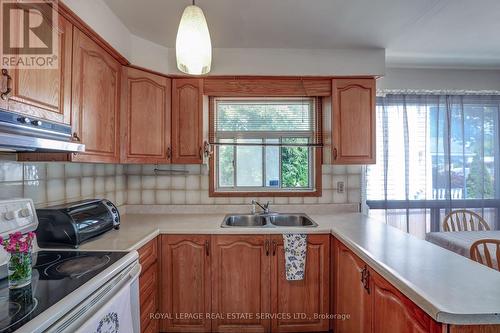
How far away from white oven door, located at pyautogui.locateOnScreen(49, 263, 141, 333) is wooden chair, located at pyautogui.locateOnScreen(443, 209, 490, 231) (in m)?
2.75

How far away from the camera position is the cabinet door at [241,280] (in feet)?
6.48

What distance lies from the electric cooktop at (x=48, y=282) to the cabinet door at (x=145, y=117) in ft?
2.76

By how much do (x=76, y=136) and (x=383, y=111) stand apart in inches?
109

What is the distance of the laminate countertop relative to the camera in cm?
89

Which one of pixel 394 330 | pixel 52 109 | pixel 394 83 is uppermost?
pixel 394 83

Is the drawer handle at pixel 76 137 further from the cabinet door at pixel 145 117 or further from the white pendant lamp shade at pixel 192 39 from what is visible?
the white pendant lamp shade at pixel 192 39

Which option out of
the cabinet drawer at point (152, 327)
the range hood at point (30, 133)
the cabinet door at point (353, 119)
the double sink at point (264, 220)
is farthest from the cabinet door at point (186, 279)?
the cabinet door at point (353, 119)

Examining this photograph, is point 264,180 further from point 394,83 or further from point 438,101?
point 438,101

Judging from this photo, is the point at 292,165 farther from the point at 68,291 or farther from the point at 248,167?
the point at 68,291

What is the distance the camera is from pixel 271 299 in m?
1.98

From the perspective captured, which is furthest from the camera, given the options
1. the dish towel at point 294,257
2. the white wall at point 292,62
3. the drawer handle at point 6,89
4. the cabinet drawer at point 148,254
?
the white wall at point 292,62

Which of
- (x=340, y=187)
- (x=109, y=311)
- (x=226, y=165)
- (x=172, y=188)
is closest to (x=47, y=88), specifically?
(x=109, y=311)

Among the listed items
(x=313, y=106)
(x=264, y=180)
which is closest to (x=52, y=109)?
(x=264, y=180)

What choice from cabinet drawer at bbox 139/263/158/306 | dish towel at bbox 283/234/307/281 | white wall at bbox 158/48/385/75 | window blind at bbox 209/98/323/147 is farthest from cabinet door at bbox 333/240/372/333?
white wall at bbox 158/48/385/75
